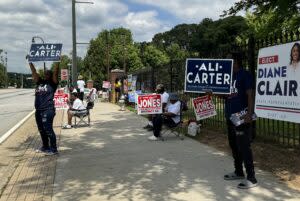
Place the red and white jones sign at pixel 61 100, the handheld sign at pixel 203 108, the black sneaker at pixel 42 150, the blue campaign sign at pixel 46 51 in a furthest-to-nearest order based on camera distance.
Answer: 1. the red and white jones sign at pixel 61 100
2. the blue campaign sign at pixel 46 51
3. the handheld sign at pixel 203 108
4. the black sneaker at pixel 42 150

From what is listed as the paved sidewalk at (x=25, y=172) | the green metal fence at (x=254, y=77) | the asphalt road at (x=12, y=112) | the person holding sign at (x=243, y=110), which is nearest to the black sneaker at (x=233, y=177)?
the person holding sign at (x=243, y=110)

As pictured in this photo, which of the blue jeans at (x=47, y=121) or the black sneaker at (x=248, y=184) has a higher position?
the blue jeans at (x=47, y=121)

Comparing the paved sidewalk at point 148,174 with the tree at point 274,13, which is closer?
the paved sidewalk at point 148,174

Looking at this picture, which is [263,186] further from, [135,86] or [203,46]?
[203,46]

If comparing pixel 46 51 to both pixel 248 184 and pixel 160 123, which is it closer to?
pixel 160 123

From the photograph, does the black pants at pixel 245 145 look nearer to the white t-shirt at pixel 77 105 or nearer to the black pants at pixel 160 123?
the black pants at pixel 160 123

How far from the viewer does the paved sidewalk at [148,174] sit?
6.28 meters

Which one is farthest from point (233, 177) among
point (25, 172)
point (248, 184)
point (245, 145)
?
point (25, 172)

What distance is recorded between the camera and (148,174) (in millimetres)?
7543

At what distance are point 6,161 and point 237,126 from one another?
4883 millimetres

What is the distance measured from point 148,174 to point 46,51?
8.39 meters

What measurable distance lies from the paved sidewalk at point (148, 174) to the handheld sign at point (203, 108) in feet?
2.91

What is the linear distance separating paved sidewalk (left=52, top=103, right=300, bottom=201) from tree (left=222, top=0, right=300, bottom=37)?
3.00 meters

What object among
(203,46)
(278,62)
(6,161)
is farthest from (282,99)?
(203,46)
